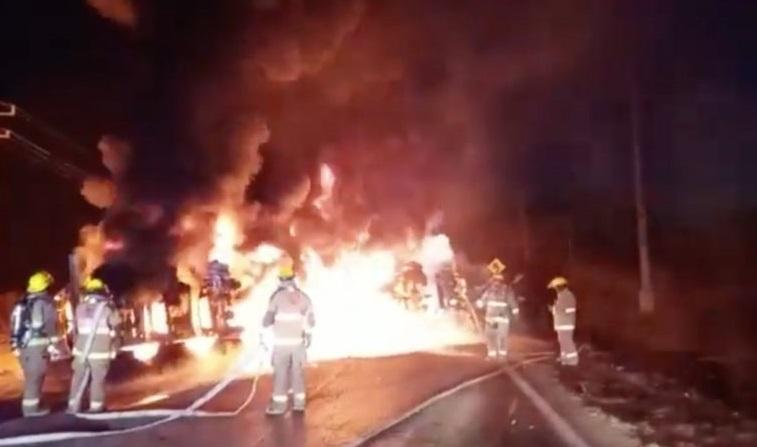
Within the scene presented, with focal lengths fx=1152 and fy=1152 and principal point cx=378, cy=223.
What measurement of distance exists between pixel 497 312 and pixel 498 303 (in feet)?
0.59

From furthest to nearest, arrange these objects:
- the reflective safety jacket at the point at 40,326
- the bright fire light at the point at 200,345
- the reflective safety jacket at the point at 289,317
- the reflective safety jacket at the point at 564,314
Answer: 1. the bright fire light at the point at 200,345
2. the reflective safety jacket at the point at 564,314
3. the reflective safety jacket at the point at 40,326
4. the reflective safety jacket at the point at 289,317

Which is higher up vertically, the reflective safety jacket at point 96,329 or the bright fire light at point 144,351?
the reflective safety jacket at point 96,329

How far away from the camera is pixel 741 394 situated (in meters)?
14.5

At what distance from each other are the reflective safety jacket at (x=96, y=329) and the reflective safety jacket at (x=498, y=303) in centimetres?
843

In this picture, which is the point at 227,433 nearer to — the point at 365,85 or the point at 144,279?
the point at 144,279

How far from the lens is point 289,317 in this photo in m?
13.4

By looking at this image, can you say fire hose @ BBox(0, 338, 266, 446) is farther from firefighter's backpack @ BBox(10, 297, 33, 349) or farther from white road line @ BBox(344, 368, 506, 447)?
white road line @ BBox(344, 368, 506, 447)

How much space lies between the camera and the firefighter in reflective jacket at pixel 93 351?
13.4 meters

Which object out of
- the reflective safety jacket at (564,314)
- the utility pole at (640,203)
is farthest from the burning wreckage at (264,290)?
the reflective safety jacket at (564,314)

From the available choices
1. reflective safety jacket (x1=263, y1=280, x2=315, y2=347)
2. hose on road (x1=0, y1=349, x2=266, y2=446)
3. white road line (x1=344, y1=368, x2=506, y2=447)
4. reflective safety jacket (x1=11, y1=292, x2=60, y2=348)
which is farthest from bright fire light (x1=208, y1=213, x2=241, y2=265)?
reflective safety jacket (x1=263, y1=280, x2=315, y2=347)

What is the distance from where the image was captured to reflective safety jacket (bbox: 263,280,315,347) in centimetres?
1330

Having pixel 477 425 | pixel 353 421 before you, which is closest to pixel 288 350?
pixel 353 421

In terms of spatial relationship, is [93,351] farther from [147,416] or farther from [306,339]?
[306,339]

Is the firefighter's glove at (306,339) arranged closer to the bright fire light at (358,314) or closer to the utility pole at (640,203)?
the bright fire light at (358,314)
